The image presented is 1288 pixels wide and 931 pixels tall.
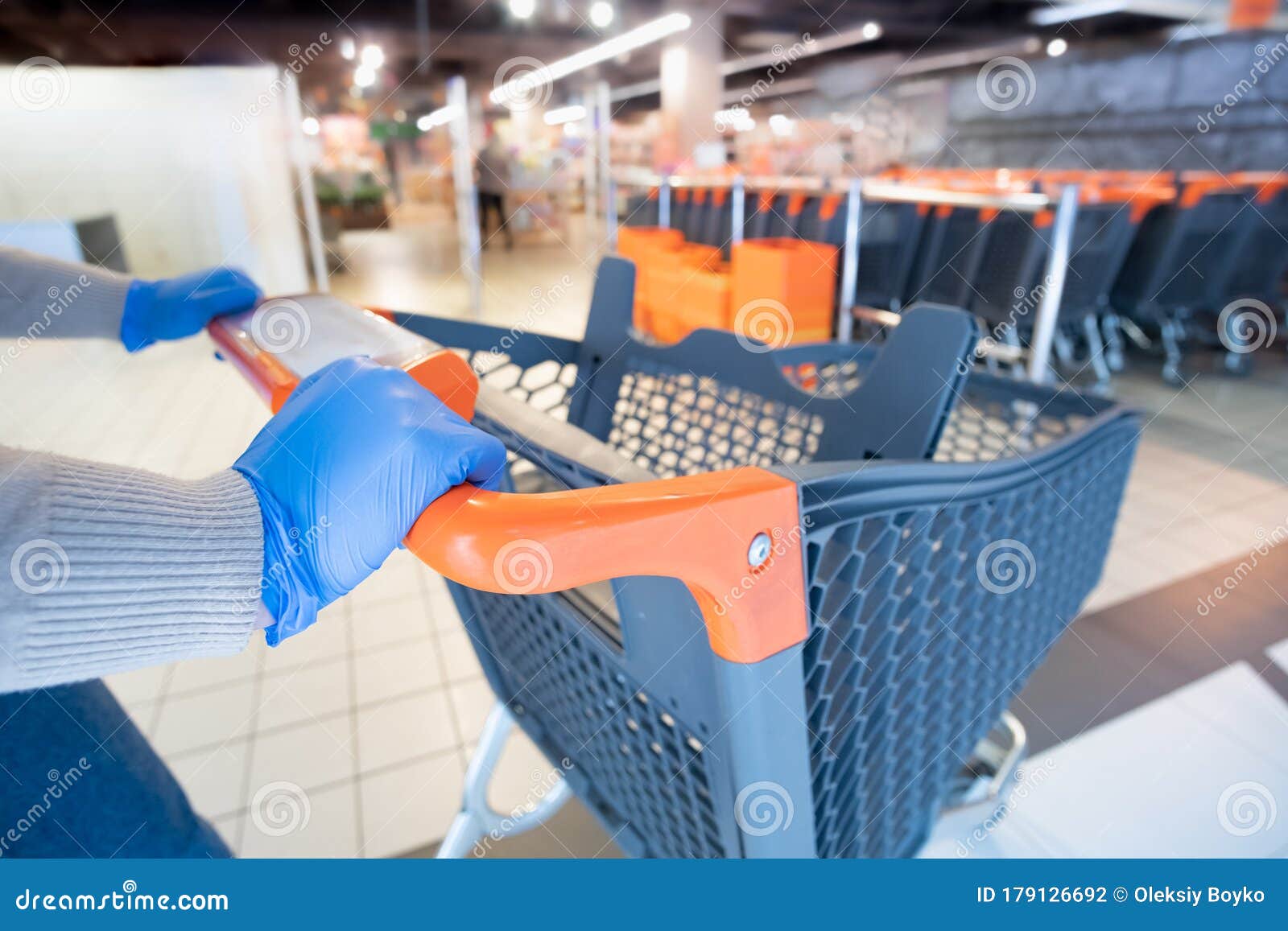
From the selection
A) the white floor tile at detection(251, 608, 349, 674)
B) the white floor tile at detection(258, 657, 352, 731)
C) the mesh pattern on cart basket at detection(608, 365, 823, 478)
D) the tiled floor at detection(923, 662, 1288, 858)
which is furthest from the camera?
the white floor tile at detection(251, 608, 349, 674)

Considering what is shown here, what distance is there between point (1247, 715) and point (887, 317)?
120 inches

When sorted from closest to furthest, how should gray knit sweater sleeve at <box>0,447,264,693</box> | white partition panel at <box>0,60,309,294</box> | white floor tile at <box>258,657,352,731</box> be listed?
gray knit sweater sleeve at <box>0,447,264,693</box> < white floor tile at <box>258,657,352,731</box> < white partition panel at <box>0,60,309,294</box>

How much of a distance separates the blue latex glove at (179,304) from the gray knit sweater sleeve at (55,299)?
0.02 m

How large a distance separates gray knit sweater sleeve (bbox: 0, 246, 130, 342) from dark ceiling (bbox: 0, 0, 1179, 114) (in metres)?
11.1

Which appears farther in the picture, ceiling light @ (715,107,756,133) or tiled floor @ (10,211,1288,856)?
ceiling light @ (715,107,756,133)

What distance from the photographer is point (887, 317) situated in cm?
454

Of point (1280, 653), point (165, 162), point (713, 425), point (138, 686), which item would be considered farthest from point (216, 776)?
point (165, 162)

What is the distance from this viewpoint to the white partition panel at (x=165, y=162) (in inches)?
Answer: 246

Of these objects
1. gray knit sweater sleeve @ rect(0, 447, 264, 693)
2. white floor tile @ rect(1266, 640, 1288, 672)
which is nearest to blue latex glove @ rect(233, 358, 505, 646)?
gray knit sweater sleeve @ rect(0, 447, 264, 693)

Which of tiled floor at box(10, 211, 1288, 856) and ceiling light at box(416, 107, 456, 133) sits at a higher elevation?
ceiling light at box(416, 107, 456, 133)

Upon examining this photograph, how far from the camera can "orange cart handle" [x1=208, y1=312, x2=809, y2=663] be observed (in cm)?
53

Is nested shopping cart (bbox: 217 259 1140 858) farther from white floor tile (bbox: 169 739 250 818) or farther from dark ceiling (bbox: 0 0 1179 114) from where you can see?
dark ceiling (bbox: 0 0 1179 114)

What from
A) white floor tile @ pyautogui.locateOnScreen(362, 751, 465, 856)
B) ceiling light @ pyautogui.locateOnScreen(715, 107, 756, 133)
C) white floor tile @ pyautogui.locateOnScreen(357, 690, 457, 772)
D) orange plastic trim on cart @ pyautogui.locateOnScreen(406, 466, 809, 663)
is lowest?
white floor tile @ pyautogui.locateOnScreen(357, 690, 457, 772)

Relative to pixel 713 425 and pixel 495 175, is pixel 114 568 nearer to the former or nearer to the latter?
pixel 713 425
